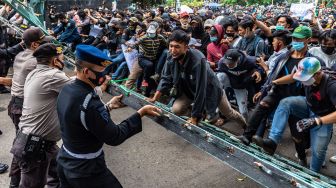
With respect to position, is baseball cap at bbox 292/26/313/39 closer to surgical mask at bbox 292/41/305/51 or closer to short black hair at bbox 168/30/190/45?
surgical mask at bbox 292/41/305/51

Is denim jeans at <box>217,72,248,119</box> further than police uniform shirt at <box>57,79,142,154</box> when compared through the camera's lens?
Yes

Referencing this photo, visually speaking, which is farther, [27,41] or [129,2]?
[129,2]

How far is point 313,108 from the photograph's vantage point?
Answer: 3746 millimetres

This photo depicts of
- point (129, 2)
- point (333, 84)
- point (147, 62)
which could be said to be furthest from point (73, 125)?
point (129, 2)

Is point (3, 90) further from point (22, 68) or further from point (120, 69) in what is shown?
point (22, 68)

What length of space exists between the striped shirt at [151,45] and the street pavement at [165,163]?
5.71ft

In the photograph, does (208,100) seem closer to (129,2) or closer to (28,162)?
(28,162)

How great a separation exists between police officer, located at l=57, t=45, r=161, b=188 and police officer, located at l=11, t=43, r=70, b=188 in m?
0.67

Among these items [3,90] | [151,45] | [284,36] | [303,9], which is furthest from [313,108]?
[303,9]

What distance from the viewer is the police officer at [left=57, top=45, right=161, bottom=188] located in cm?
239

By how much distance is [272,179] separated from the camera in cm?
233

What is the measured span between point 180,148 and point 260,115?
1.42 meters

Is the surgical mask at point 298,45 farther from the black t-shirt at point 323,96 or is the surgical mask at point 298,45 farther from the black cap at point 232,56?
A: the black cap at point 232,56

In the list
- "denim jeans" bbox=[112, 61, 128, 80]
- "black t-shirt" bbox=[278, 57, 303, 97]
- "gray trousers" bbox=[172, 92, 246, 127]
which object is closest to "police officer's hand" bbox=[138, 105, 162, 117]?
"gray trousers" bbox=[172, 92, 246, 127]
